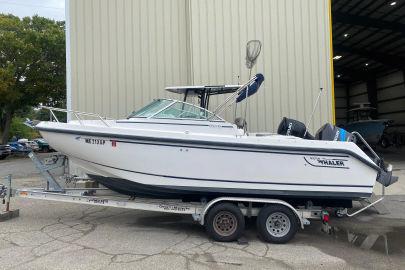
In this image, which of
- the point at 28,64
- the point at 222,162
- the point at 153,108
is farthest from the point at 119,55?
the point at 28,64

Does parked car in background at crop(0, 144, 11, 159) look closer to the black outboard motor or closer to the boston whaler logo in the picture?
the black outboard motor

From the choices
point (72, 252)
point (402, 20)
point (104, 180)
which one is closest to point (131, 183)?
point (104, 180)

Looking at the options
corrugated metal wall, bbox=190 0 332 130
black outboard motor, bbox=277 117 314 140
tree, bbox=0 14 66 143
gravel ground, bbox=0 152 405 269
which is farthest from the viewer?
tree, bbox=0 14 66 143

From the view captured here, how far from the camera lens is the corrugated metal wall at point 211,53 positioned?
9.72 metres

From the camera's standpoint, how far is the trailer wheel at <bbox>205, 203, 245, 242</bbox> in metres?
5.69

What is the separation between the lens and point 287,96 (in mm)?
9727

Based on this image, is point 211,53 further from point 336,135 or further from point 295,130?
point 336,135

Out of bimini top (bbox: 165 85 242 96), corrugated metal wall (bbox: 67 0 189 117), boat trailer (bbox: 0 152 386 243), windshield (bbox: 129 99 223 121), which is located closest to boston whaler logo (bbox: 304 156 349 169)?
boat trailer (bbox: 0 152 386 243)

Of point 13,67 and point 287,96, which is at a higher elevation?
point 13,67

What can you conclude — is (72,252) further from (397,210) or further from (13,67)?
(13,67)

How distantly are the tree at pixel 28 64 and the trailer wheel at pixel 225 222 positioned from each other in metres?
18.9

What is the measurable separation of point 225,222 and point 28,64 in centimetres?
2022

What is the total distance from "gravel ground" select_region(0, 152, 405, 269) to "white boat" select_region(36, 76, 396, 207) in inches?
26.8

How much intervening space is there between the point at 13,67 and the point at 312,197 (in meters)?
20.2
